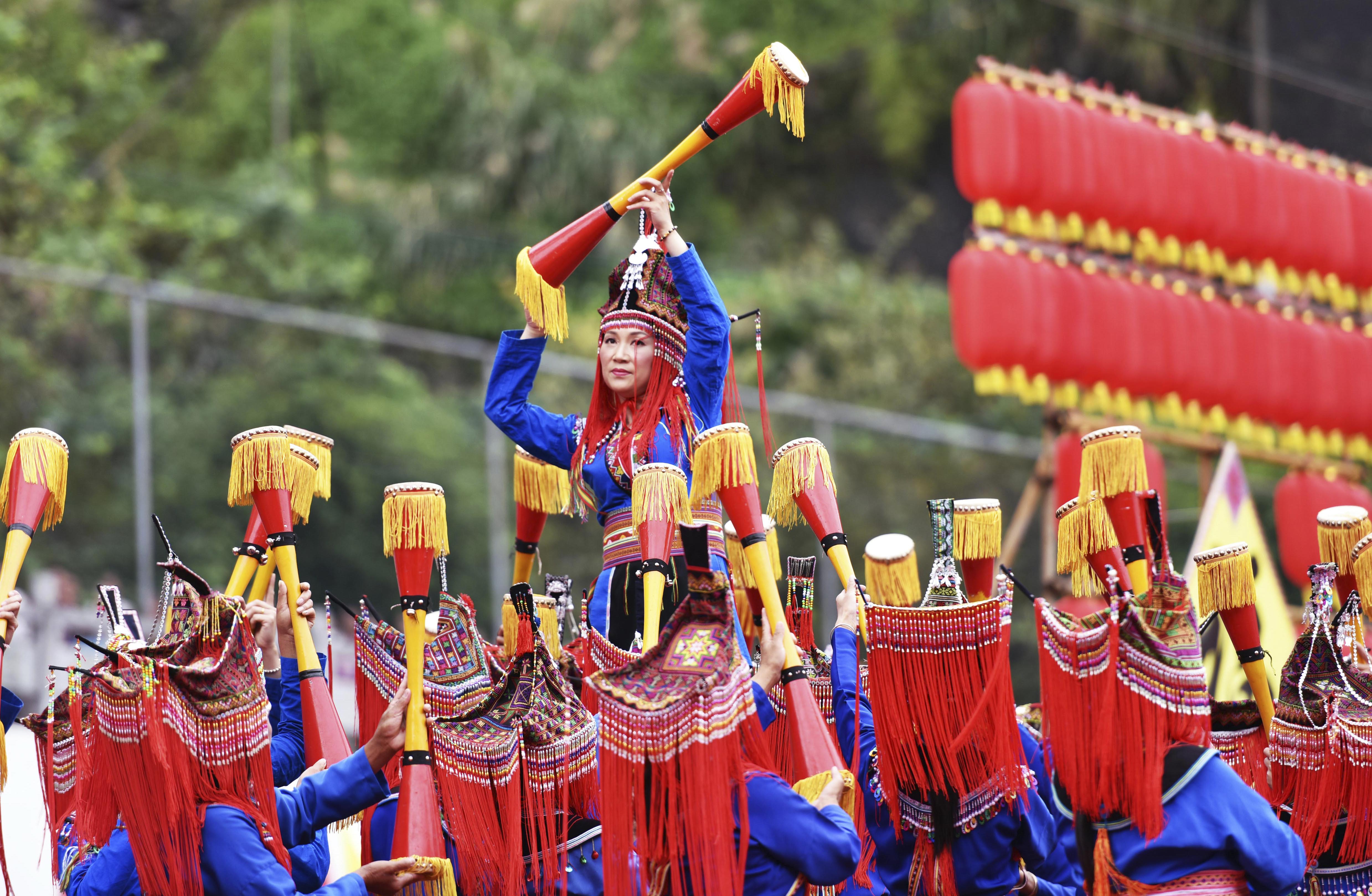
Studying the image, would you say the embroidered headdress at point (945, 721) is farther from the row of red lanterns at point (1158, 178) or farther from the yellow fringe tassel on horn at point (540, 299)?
the row of red lanterns at point (1158, 178)

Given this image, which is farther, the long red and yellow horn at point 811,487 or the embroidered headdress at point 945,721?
the long red and yellow horn at point 811,487

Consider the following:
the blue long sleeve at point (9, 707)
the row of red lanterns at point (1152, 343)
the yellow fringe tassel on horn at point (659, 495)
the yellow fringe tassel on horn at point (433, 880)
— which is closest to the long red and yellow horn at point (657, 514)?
the yellow fringe tassel on horn at point (659, 495)

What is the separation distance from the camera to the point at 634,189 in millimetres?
4215

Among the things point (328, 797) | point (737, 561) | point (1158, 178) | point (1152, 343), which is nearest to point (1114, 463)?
point (737, 561)

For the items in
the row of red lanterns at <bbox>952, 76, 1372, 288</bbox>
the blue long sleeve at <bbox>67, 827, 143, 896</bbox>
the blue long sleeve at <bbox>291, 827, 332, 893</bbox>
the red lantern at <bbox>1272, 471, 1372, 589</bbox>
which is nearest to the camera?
the blue long sleeve at <bbox>67, 827, 143, 896</bbox>

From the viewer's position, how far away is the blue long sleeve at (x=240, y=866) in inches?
128

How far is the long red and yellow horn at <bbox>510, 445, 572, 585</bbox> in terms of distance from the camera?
4789 millimetres

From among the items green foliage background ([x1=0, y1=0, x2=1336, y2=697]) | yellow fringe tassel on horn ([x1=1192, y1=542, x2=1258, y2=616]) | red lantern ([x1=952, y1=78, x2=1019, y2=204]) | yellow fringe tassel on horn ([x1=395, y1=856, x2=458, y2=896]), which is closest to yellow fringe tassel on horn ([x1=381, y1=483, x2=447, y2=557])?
yellow fringe tassel on horn ([x1=395, y1=856, x2=458, y2=896])

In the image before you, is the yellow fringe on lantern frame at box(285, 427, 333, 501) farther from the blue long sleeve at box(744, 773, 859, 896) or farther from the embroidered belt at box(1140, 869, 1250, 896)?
the embroidered belt at box(1140, 869, 1250, 896)

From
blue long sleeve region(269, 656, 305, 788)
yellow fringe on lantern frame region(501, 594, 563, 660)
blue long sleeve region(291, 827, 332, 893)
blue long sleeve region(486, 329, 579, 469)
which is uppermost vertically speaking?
blue long sleeve region(486, 329, 579, 469)

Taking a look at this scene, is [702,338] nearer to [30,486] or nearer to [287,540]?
[287,540]

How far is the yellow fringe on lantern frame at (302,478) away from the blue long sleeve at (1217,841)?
2.05 metres

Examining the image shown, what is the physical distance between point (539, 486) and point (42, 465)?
4.35 ft

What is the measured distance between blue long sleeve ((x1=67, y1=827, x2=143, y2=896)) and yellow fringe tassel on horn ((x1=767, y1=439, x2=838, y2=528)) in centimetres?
162
